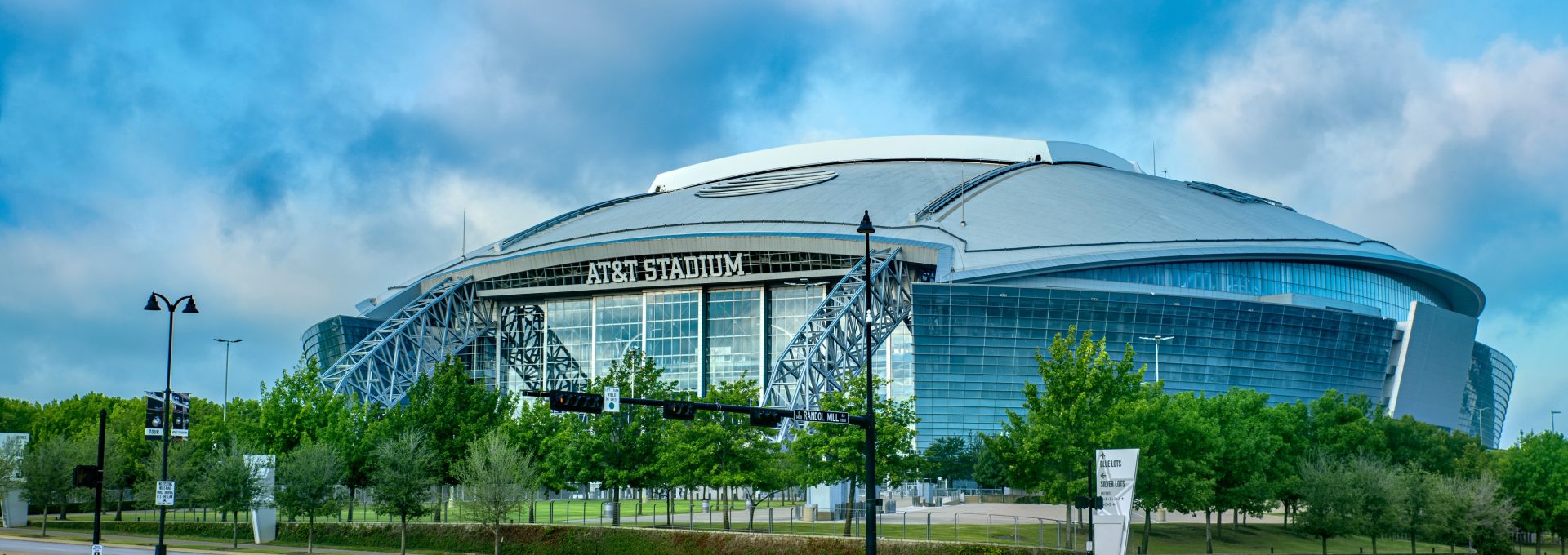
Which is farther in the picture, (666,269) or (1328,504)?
(666,269)

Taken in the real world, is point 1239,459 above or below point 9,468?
above

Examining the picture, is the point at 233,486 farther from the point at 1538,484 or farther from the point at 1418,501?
the point at 1538,484

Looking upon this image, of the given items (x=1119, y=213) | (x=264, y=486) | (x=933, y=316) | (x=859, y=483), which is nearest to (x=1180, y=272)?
(x=1119, y=213)

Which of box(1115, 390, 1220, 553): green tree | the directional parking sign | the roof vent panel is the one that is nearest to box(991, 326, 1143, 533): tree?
box(1115, 390, 1220, 553): green tree

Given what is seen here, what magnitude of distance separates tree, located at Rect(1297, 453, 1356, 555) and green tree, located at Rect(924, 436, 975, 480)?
85.1 ft

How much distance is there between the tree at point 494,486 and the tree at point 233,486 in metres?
11.2

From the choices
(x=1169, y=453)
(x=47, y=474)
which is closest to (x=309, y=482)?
(x=47, y=474)

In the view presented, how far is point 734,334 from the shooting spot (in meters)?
101

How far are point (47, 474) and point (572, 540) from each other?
3988 cm

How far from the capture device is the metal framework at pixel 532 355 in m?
108

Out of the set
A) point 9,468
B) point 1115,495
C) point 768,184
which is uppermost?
point 768,184

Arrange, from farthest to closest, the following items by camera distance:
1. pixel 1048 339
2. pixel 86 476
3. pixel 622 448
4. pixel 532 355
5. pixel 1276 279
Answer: pixel 532 355
pixel 1276 279
pixel 1048 339
pixel 622 448
pixel 86 476

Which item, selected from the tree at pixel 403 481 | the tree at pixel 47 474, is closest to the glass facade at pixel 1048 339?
the tree at pixel 403 481

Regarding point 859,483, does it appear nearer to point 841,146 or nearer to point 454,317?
point 454,317
